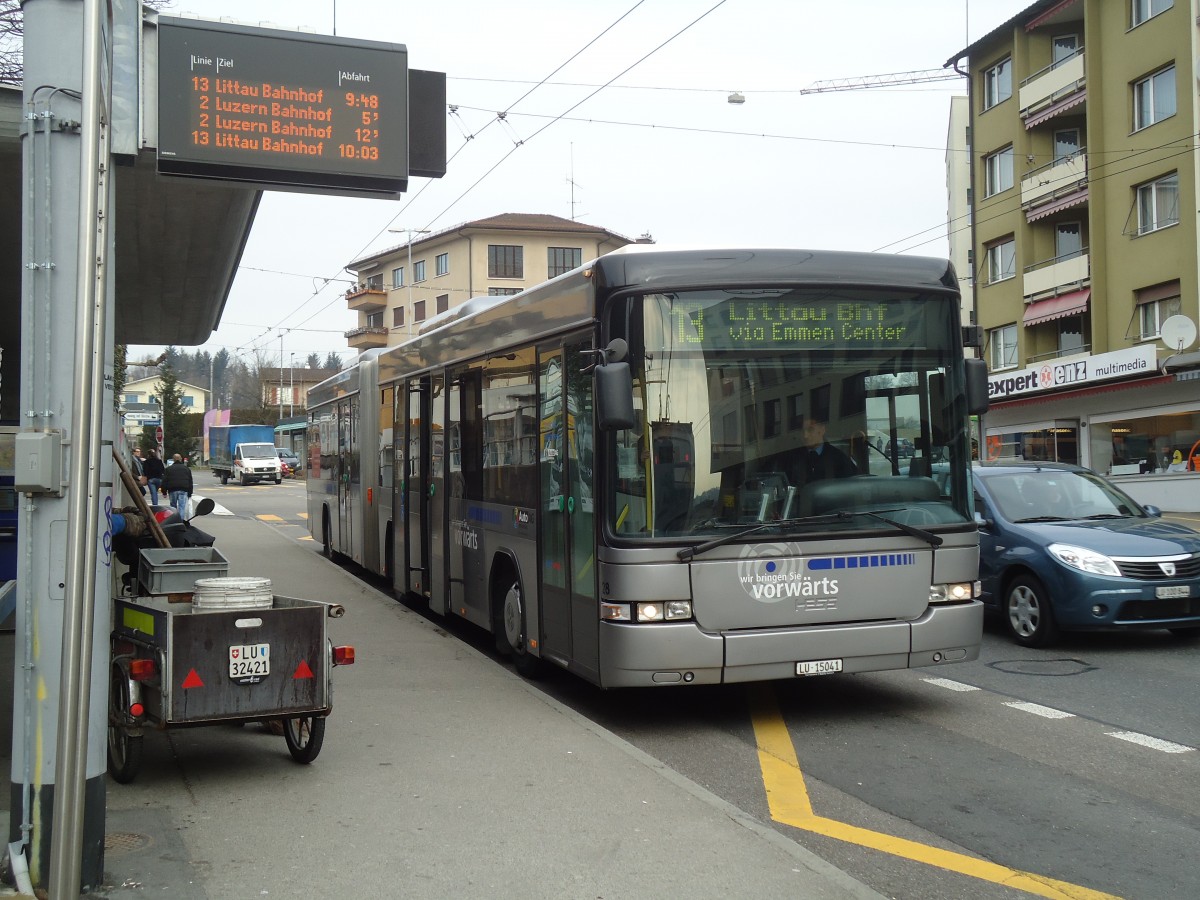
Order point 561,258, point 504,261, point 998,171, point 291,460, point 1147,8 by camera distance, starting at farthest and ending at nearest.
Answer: point 561,258 < point 504,261 < point 291,460 < point 998,171 < point 1147,8

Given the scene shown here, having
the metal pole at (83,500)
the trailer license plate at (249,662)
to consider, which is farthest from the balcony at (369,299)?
the metal pole at (83,500)

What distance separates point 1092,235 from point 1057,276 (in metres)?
2.21

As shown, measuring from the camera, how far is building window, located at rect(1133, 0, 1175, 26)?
1224 inches

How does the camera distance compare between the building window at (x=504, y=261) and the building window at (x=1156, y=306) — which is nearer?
the building window at (x=1156, y=306)

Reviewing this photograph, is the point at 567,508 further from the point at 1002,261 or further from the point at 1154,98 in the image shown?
the point at 1002,261

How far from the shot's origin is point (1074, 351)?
3603 cm

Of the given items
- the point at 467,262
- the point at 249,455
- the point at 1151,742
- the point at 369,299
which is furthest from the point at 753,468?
the point at 369,299

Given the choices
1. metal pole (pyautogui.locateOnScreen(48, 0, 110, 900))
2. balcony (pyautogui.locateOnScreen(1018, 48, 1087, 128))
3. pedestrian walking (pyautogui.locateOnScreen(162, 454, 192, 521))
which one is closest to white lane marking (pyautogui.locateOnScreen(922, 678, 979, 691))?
metal pole (pyautogui.locateOnScreen(48, 0, 110, 900))

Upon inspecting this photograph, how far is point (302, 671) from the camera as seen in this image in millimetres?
6117

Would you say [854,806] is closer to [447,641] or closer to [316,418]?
[447,641]

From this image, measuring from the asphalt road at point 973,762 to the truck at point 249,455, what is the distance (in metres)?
52.0

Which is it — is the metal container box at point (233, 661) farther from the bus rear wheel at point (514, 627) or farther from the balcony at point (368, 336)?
the balcony at point (368, 336)

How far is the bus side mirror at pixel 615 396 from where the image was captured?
698 cm

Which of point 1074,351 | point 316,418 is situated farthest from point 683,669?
point 1074,351
